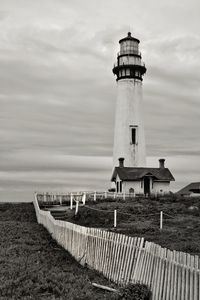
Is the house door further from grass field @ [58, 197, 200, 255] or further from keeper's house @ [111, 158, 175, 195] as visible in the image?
grass field @ [58, 197, 200, 255]

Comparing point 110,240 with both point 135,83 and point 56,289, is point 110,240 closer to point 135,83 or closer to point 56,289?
point 56,289

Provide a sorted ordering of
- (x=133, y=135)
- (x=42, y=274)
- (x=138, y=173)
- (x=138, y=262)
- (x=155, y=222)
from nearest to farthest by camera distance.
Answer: (x=138, y=262)
(x=42, y=274)
(x=155, y=222)
(x=138, y=173)
(x=133, y=135)

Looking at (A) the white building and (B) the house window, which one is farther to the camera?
(B) the house window

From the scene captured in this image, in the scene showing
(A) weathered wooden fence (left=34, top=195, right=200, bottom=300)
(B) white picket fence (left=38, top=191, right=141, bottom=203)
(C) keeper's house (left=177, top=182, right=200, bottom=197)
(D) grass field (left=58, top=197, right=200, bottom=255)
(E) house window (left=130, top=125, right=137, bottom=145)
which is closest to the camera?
(A) weathered wooden fence (left=34, top=195, right=200, bottom=300)

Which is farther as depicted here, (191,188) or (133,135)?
(191,188)

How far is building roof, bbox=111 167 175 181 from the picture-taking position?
145ft

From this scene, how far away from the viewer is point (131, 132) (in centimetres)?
4628

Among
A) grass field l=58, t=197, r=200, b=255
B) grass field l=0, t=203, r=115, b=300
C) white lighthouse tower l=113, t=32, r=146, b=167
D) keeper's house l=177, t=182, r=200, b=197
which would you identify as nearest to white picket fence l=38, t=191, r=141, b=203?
grass field l=58, t=197, r=200, b=255

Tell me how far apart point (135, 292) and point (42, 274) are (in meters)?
2.74

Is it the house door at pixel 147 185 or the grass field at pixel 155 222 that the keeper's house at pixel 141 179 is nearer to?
the house door at pixel 147 185

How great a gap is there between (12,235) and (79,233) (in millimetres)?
5455

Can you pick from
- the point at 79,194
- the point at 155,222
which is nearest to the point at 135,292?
the point at 155,222

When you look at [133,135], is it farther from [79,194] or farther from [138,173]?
[79,194]

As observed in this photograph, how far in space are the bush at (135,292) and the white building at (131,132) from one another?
117 feet
